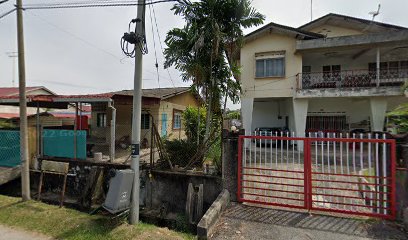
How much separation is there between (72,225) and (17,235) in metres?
0.97

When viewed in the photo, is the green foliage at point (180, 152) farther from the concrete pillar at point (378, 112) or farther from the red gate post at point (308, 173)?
the concrete pillar at point (378, 112)

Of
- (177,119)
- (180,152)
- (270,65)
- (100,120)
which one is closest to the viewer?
(180,152)

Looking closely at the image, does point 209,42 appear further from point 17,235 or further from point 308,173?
point 17,235

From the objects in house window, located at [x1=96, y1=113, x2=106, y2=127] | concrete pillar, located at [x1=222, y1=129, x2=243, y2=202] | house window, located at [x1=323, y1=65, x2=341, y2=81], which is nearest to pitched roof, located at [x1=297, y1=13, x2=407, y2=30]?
house window, located at [x1=323, y1=65, x2=341, y2=81]

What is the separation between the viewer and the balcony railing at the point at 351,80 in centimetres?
1210

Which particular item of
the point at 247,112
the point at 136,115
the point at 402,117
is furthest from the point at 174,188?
the point at 247,112

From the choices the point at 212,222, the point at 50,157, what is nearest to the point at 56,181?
the point at 50,157

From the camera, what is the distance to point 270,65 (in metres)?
12.5

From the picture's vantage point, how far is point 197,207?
5625 mm

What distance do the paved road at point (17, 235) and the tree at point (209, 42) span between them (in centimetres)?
562

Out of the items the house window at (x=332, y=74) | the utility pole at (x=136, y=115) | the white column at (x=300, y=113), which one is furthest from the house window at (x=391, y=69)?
the utility pole at (x=136, y=115)

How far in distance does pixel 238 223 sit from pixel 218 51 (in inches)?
254

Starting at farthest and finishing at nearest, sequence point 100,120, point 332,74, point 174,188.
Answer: point 100,120 < point 332,74 < point 174,188

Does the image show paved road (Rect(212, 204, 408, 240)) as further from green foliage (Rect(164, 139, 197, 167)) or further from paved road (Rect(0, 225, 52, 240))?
paved road (Rect(0, 225, 52, 240))
